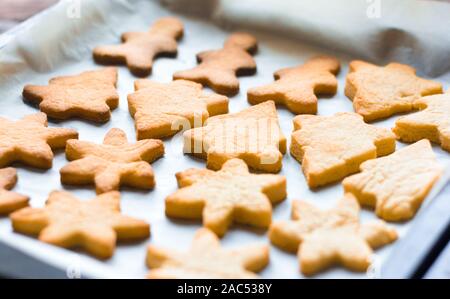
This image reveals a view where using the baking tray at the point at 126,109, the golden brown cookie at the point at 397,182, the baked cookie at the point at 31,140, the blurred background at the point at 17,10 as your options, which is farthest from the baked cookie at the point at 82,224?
the blurred background at the point at 17,10

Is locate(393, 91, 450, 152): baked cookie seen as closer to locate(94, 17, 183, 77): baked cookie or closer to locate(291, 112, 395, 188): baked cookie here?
locate(291, 112, 395, 188): baked cookie

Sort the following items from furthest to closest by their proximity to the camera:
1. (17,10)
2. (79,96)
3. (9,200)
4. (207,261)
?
(17,10) < (79,96) < (9,200) < (207,261)

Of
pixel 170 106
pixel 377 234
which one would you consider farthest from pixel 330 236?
pixel 170 106

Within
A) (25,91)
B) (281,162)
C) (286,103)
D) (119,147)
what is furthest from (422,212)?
(25,91)

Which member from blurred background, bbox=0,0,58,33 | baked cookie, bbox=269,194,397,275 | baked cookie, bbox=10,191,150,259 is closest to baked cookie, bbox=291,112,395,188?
baked cookie, bbox=269,194,397,275

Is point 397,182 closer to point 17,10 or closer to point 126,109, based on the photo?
point 126,109

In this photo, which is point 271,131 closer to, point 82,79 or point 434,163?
point 434,163
